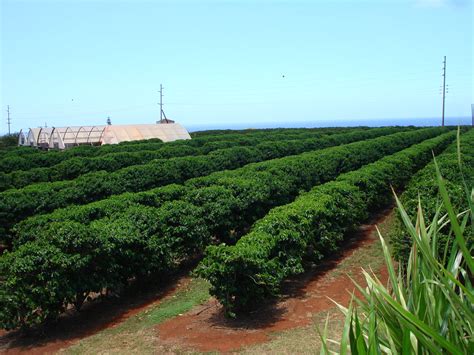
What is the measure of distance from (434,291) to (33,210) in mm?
11910

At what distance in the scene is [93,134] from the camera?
37.8 meters

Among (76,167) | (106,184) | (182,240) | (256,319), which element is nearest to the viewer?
(256,319)

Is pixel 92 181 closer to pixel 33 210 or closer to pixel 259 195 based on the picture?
pixel 33 210

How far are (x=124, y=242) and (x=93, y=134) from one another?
1232 inches

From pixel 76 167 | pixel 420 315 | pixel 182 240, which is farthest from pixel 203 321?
pixel 76 167

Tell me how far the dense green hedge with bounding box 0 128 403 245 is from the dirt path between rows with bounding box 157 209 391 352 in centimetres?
671

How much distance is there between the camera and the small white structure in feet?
121

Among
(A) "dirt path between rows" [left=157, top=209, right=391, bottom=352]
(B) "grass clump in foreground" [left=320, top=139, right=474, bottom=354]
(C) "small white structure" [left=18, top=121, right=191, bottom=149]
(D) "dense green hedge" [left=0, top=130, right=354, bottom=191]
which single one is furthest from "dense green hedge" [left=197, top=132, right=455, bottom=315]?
(C) "small white structure" [left=18, top=121, right=191, bottom=149]

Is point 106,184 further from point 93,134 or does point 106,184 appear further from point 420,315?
point 93,134

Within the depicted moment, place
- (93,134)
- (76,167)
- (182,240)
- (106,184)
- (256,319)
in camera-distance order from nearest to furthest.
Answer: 1. (256,319)
2. (182,240)
3. (106,184)
4. (76,167)
5. (93,134)

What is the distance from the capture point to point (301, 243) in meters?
8.52

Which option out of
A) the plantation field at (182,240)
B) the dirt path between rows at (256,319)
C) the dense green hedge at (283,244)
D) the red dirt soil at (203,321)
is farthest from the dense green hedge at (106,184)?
the dirt path between rows at (256,319)

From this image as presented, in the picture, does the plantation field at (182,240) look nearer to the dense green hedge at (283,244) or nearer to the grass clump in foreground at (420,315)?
the dense green hedge at (283,244)

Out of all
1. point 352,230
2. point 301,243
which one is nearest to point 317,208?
point 301,243
